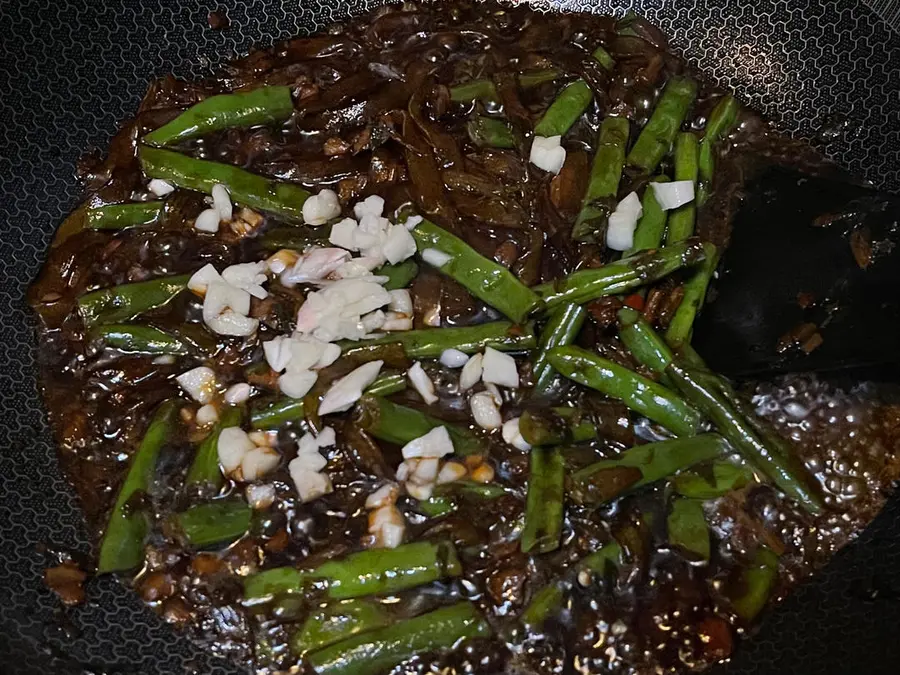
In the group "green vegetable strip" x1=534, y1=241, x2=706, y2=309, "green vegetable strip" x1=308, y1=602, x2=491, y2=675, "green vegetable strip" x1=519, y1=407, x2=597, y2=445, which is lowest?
"green vegetable strip" x1=308, y1=602, x2=491, y2=675

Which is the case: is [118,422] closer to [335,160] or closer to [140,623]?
[140,623]

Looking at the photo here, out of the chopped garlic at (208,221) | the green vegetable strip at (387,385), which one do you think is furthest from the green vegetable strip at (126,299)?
the green vegetable strip at (387,385)

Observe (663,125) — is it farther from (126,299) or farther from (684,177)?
(126,299)

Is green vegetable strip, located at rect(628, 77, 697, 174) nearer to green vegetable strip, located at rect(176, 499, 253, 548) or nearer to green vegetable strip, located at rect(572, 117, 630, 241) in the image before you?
green vegetable strip, located at rect(572, 117, 630, 241)

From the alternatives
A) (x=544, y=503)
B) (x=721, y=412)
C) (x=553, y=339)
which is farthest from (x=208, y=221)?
(x=721, y=412)

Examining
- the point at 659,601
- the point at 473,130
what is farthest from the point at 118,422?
the point at 659,601

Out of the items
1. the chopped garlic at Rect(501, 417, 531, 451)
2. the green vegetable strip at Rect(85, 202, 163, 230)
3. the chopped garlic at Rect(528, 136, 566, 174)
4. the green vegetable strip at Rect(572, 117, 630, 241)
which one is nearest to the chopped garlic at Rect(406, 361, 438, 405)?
the chopped garlic at Rect(501, 417, 531, 451)
